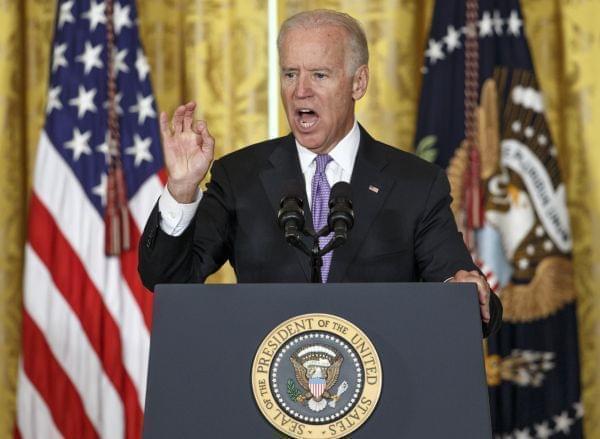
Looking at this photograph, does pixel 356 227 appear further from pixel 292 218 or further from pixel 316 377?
pixel 316 377

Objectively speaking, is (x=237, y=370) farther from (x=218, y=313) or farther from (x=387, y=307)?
(x=387, y=307)

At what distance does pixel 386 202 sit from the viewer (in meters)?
2.68

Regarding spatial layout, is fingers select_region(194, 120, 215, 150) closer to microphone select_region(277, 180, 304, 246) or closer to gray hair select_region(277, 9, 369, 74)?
microphone select_region(277, 180, 304, 246)

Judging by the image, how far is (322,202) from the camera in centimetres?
267

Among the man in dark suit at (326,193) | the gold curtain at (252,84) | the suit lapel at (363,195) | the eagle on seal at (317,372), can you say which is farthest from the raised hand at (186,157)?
the gold curtain at (252,84)

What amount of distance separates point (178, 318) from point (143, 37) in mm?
3169

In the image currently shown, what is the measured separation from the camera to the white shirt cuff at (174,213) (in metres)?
2.33

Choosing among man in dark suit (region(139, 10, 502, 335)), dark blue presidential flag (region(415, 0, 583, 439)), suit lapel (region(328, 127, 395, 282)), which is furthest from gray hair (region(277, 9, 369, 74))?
dark blue presidential flag (region(415, 0, 583, 439))

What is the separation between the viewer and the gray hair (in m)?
2.67

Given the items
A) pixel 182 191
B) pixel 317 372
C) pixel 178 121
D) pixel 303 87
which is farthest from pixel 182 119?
pixel 317 372

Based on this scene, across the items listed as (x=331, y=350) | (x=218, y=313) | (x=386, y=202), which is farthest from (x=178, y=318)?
(x=386, y=202)

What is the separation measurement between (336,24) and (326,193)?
46 cm

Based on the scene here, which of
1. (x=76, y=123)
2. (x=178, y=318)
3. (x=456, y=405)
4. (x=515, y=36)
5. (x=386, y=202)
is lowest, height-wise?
(x=456, y=405)

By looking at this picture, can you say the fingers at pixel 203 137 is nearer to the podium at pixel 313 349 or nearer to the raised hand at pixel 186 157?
the raised hand at pixel 186 157
